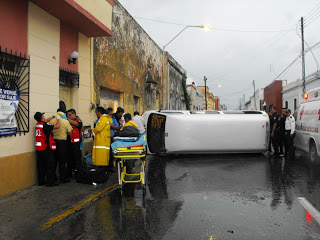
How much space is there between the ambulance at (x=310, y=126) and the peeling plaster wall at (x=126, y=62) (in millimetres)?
7165

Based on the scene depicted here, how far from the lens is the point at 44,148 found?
6.16 meters

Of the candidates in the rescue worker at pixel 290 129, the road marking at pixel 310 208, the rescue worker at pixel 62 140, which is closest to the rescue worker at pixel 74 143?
the rescue worker at pixel 62 140

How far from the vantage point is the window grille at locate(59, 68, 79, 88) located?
796 cm

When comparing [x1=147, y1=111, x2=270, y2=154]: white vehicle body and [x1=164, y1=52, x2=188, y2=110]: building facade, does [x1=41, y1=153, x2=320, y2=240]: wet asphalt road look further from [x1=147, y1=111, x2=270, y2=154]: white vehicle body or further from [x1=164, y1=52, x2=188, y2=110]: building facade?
[x1=164, y1=52, x2=188, y2=110]: building facade

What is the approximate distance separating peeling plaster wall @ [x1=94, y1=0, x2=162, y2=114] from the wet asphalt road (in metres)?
4.61

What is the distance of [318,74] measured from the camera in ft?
70.8

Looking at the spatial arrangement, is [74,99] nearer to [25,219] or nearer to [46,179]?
[46,179]

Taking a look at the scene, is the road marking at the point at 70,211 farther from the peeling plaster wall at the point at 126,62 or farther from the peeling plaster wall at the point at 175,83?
the peeling plaster wall at the point at 175,83

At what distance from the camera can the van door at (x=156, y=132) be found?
10.7m

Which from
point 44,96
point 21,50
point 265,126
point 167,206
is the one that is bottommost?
point 167,206

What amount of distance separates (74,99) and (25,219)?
4.77 metres

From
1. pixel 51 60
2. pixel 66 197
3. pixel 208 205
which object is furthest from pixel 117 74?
pixel 208 205

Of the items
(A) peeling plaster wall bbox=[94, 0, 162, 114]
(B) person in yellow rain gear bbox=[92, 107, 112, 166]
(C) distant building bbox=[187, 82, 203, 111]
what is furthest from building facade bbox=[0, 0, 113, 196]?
(C) distant building bbox=[187, 82, 203, 111]

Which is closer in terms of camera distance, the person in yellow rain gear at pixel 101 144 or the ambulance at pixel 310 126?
the person in yellow rain gear at pixel 101 144
